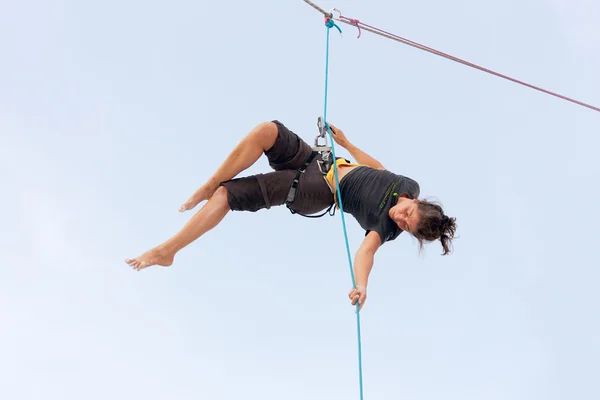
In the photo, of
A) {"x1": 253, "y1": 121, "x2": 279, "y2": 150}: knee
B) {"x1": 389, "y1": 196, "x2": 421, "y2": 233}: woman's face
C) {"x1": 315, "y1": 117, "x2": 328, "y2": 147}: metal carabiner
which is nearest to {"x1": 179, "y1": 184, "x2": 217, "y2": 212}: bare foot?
{"x1": 253, "y1": 121, "x2": 279, "y2": 150}: knee

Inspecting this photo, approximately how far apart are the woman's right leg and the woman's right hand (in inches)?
30.1

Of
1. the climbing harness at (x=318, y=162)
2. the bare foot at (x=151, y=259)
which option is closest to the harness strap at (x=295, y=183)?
the climbing harness at (x=318, y=162)

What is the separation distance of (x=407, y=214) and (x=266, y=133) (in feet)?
3.74

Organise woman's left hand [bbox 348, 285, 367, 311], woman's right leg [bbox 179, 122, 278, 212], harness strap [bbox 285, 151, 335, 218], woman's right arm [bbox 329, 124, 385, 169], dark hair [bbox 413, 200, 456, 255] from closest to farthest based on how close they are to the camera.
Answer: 1. woman's left hand [bbox 348, 285, 367, 311]
2. dark hair [bbox 413, 200, 456, 255]
3. woman's right leg [bbox 179, 122, 278, 212]
4. harness strap [bbox 285, 151, 335, 218]
5. woman's right arm [bbox 329, 124, 385, 169]

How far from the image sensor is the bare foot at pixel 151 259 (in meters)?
5.61

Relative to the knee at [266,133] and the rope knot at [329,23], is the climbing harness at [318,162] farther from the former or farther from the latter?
the rope knot at [329,23]

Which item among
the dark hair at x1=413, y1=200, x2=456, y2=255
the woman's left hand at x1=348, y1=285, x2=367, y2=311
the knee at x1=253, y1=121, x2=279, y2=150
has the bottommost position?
the woman's left hand at x1=348, y1=285, x2=367, y2=311

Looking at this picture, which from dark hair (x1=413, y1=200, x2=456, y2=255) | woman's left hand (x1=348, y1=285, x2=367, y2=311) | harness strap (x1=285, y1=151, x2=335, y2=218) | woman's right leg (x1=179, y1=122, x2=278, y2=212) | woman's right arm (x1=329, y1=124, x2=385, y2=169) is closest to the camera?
woman's left hand (x1=348, y1=285, x2=367, y2=311)

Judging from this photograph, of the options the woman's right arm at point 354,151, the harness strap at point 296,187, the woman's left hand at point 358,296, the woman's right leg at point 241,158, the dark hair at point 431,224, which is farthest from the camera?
the woman's right arm at point 354,151

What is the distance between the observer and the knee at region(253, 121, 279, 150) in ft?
18.6

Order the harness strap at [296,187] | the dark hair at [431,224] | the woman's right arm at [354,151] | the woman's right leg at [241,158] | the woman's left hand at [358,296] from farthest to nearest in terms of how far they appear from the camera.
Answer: the woman's right arm at [354,151]
the harness strap at [296,187]
the woman's right leg at [241,158]
the dark hair at [431,224]
the woman's left hand at [358,296]

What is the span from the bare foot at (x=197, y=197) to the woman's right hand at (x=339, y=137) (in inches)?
45.3

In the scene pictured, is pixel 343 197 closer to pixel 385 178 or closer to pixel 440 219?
pixel 385 178

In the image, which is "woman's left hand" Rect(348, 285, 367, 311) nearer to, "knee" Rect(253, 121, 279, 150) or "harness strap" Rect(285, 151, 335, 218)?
"harness strap" Rect(285, 151, 335, 218)
